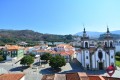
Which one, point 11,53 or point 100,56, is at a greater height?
point 100,56

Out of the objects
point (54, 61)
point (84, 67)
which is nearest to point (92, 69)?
point (84, 67)

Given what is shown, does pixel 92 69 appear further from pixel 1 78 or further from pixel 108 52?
pixel 1 78

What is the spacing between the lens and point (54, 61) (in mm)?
48719

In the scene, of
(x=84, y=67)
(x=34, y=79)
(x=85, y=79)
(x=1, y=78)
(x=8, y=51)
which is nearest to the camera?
(x=85, y=79)

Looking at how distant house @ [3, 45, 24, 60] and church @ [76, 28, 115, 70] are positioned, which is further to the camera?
distant house @ [3, 45, 24, 60]

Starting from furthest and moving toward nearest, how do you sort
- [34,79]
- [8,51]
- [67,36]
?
[67,36]
[8,51]
[34,79]

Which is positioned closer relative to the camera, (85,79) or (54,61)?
(85,79)

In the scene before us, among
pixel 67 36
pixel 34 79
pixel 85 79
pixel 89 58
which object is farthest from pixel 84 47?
pixel 67 36

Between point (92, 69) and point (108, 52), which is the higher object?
point (108, 52)

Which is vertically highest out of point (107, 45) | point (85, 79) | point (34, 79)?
point (107, 45)

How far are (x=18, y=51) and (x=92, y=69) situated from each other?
107 feet

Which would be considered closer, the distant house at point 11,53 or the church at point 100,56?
the church at point 100,56

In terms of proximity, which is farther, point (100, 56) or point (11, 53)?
point (11, 53)

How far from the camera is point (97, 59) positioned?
168 feet
